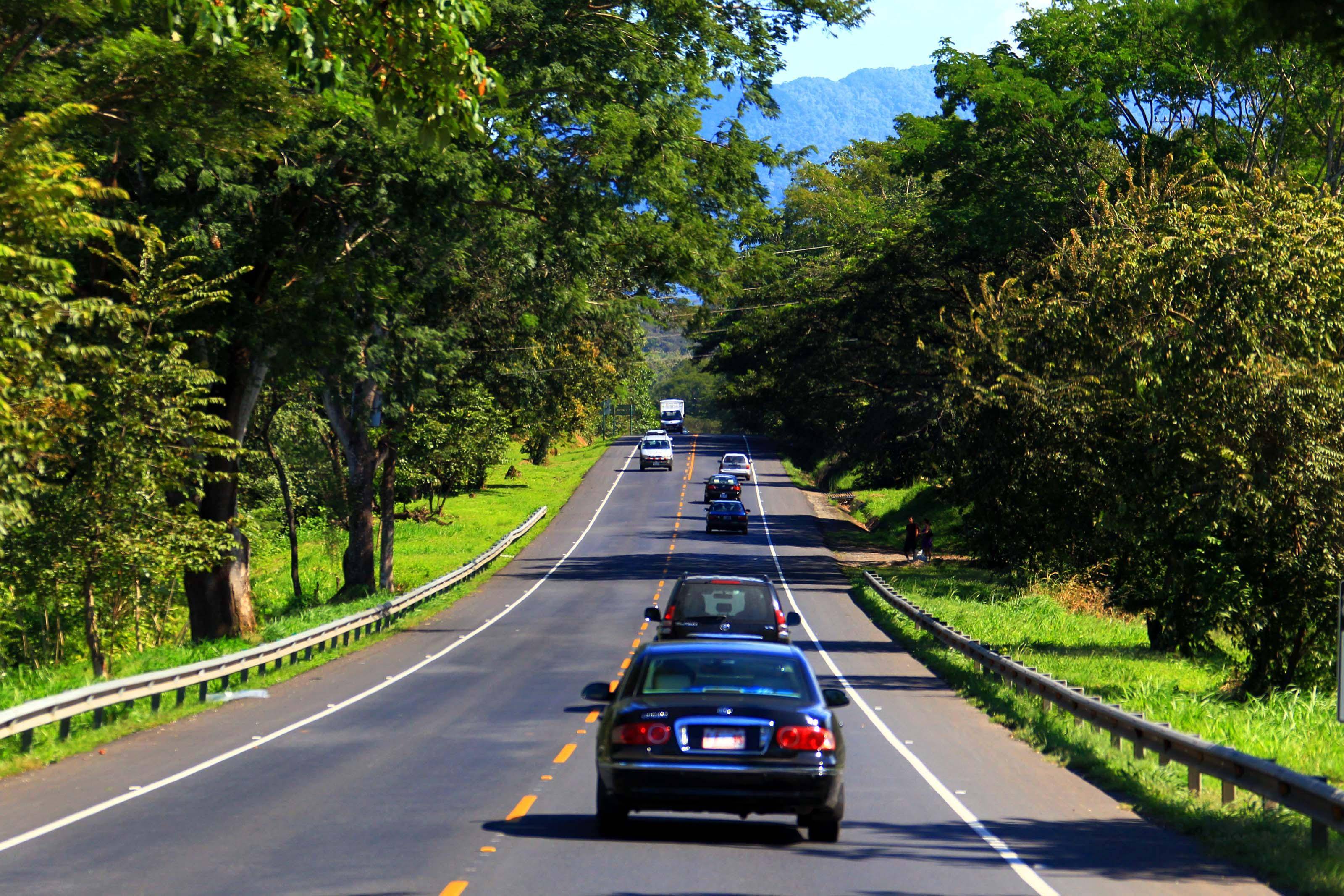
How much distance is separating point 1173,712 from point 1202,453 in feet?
13.6

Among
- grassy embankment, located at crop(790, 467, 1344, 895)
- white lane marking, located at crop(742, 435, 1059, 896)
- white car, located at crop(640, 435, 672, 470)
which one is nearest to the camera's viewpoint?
white lane marking, located at crop(742, 435, 1059, 896)

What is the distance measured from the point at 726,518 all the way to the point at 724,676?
49492 mm

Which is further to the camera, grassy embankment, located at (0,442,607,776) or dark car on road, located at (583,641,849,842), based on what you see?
grassy embankment, located at (0,442,607,776)

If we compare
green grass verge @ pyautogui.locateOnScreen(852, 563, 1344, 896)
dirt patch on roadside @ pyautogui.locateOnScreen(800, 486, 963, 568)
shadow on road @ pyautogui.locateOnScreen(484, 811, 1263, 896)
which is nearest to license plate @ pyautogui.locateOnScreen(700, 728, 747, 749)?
shadow on road @ pyautogui.locateOnScreen(484, 811, 1263, 896)

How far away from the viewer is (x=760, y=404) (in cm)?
10250

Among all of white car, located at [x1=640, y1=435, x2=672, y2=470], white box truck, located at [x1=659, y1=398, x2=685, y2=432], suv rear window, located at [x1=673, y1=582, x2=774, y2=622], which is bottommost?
suv rear window, located at [x1=673, y1=582, x2=774, y2=622]

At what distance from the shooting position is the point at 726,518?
6019 cm

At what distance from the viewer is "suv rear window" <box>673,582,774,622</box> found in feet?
65.2

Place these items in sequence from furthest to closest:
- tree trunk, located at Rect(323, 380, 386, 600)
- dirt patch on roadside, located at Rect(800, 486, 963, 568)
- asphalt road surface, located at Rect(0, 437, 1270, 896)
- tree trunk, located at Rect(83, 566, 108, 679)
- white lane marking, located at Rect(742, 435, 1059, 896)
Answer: dirt patch on roadside, located at Rect(800, 486, 963, 568) < tree trunk, located at Rect(323, 380, 386, 600) < tree trunk, located at Rect(83, 566, 108, 679) < white lane marking, located at Rect(742, 435, 1059, 896) < asphalt road surface, located at Rect(0, 437, 1270, 896)

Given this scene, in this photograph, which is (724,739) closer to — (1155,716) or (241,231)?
(1155,716)

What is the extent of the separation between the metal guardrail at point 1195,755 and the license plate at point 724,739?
149 inches

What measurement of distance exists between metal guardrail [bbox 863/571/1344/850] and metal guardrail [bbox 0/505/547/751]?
10983 mm

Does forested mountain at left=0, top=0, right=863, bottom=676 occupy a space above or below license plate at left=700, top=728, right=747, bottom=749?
above

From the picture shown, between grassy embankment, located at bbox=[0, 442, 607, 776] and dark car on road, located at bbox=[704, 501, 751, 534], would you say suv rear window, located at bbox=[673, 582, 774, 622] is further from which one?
dark car on road, located at bbox=[704, 501, 751, 534]
